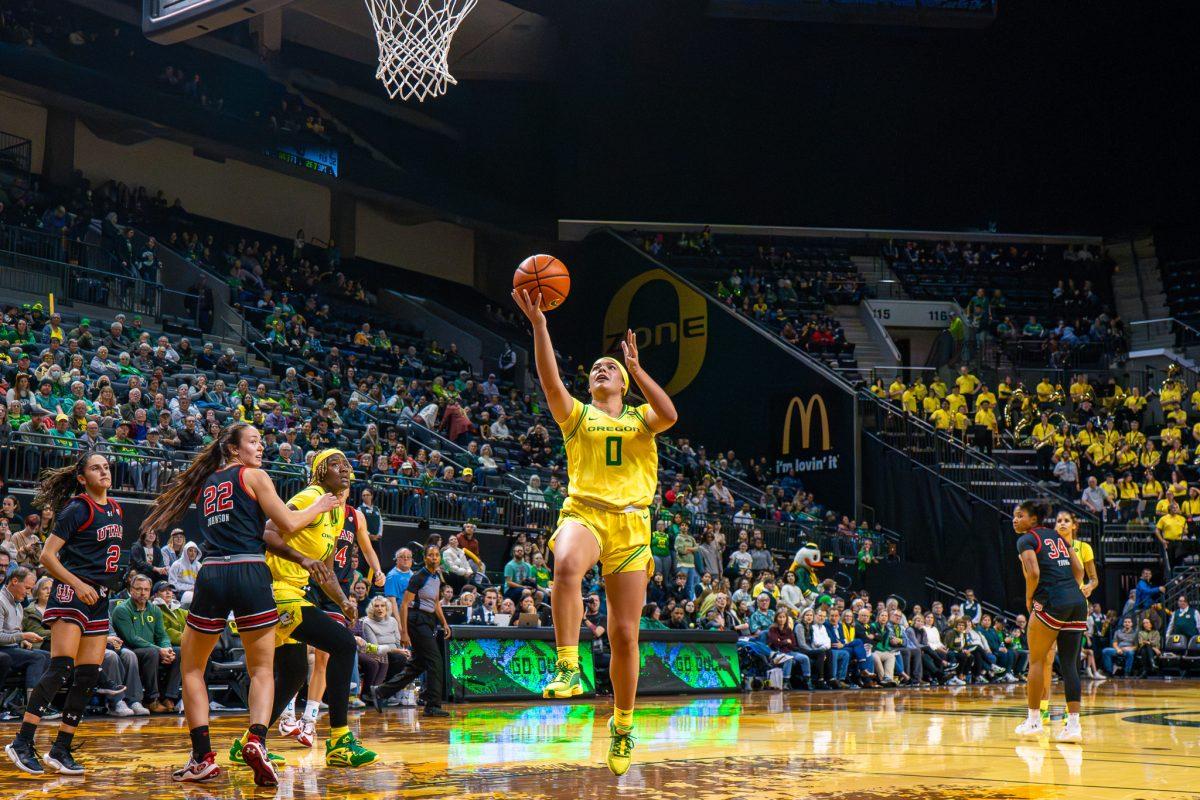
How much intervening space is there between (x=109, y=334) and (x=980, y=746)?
16979 mm

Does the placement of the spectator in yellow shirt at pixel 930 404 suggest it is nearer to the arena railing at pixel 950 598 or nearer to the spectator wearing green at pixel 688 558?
the arena railing at pixel 950 598

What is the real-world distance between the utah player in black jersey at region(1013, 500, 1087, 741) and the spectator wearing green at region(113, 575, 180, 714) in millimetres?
7940

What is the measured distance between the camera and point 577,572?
6570 millimetres

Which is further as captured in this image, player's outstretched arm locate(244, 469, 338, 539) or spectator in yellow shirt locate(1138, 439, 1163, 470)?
spectator in yellow shirt locate(1138, 439, 1163, 470)

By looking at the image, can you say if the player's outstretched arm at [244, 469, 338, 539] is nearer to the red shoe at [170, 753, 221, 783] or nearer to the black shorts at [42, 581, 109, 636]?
the red shoe at [170, 753, 221, 783]

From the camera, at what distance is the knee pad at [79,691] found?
7.66m

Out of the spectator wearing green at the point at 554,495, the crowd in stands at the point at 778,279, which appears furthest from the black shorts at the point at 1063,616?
the crowd in stands at the point at 778,279

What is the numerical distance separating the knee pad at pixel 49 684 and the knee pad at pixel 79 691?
0.08 meters

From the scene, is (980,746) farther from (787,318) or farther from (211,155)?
(211,155)

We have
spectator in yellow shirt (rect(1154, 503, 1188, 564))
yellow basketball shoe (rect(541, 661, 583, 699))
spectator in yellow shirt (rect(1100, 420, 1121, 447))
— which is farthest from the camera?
spectator in yellow shirt (rect(1100, 420, 1121, 447))

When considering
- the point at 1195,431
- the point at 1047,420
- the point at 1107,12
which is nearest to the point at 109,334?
the point at 1047,420

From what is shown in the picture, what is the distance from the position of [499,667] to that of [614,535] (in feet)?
26.5

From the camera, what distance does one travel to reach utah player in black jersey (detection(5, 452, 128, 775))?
7.64 metres

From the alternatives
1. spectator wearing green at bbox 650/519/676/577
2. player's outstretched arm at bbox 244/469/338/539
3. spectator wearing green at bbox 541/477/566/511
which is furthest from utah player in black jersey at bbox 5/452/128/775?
spectator wearing green at bbox 541/477/566/511
